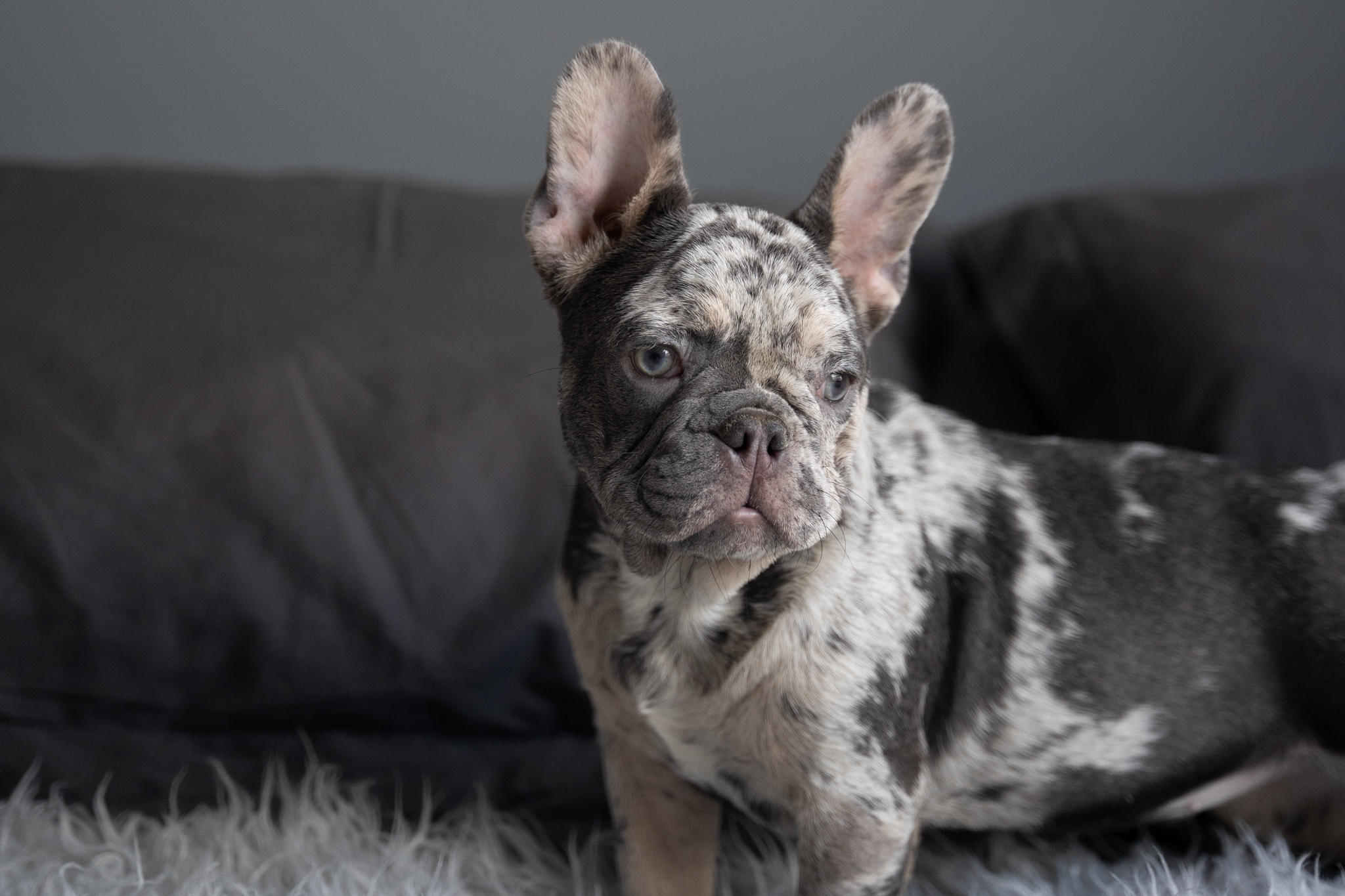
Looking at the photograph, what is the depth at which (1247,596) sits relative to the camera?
195 cm

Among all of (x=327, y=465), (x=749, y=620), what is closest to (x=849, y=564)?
(x=749, y=620)

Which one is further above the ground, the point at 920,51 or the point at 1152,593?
the point at 920,51

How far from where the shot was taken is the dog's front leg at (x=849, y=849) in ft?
5.59

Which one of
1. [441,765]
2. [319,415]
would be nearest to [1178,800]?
[441,765]

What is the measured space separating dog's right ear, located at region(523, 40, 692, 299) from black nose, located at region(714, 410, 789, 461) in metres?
0.44

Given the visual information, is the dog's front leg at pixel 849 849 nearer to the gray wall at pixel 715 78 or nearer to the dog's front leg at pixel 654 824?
the dog's front leg at pixel 654 824

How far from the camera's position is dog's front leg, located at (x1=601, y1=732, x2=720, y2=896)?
1.99 m

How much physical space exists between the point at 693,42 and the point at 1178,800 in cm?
303

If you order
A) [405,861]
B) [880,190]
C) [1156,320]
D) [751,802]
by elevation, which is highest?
[880,190]

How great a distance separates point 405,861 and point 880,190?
150 centimetres

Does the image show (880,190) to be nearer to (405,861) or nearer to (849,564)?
(849,564)

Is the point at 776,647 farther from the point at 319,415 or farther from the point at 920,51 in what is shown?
the point at 920,51

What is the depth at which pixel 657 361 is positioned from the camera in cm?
163

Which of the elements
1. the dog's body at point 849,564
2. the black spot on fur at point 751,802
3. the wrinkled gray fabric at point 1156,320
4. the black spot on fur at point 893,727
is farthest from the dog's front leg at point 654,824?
the wrinkled gray fabric at point 1156,320
